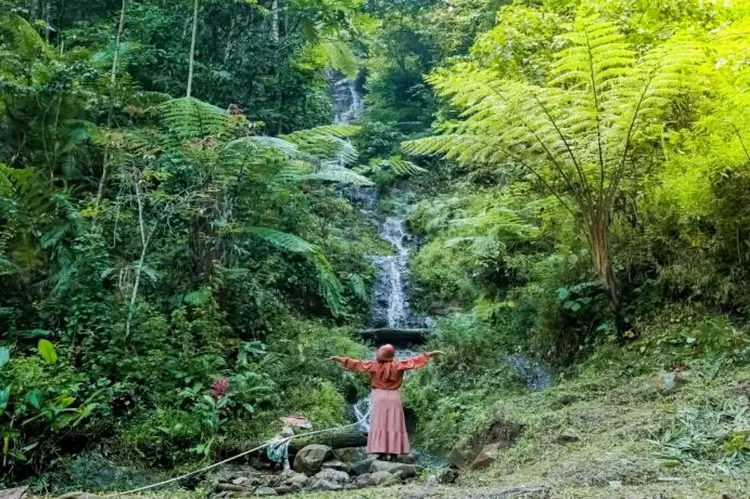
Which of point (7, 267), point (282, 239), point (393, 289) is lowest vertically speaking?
point (393, 289)

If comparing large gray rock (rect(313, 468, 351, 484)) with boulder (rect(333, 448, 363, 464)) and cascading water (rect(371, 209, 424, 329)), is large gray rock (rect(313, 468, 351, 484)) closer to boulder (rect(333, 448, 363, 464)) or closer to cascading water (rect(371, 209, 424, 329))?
boulder (rect(333, 448, 363, 464))

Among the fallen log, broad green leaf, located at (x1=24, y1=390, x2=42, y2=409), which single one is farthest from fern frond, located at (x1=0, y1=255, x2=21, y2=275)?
the fallen log

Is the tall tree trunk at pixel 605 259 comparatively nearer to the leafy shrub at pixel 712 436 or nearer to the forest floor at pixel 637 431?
the forest floor at pixel 637 431

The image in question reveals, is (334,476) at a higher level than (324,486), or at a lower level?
lower

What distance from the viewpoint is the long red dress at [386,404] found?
4.50 meters

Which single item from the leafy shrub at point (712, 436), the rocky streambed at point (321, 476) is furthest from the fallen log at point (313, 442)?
the leafy shrub at point (712, 436)

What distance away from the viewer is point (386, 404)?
14.9 ft

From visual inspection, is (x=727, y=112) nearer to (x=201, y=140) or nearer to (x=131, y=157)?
(x=201, y=140)

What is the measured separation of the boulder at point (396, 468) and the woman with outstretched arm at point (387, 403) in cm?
14

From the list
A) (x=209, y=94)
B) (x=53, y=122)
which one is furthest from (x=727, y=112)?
(x=209, y=94)

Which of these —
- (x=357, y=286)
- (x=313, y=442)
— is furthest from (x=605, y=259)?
(x=357, y=286)

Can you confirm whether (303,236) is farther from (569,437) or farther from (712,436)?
(712,436)

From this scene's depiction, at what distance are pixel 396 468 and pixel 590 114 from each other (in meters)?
3.08

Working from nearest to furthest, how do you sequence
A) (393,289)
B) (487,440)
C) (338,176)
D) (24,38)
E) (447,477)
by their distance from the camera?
1. (447,477)
2. (487,440)
3. (338,176)
4. (24,38)
5. (393,289)
